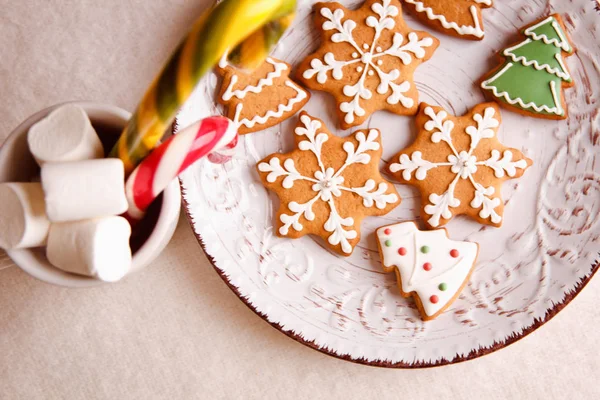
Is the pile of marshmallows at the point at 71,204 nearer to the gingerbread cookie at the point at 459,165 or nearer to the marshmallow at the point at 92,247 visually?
the marshmallow at the point at 92,247

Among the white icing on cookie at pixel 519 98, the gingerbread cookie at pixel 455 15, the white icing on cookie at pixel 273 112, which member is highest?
the gingerbread cookie at pixel 455 15

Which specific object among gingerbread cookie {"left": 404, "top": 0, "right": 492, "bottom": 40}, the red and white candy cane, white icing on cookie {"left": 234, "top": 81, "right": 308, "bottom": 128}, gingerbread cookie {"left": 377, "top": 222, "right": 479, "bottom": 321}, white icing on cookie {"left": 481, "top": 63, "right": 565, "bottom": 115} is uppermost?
gingerbread cookie {"left": 404, "top": 0, "right": 492, "bottom": 40}

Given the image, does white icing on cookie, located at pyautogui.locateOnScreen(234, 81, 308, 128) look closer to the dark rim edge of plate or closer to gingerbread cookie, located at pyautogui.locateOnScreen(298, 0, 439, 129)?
gingerbread cookie, located at pyautogui.locateOnScreen(298, 0, 439, 129)

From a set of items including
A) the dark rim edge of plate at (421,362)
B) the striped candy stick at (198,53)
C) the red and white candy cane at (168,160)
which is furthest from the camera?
the dark rim edge of plate at (421,362)

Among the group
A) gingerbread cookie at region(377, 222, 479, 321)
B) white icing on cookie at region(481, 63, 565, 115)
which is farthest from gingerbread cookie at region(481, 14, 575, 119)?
gingerbread cookie at region(377, 222, 479, 321)

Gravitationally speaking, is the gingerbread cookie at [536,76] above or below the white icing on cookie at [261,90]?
above

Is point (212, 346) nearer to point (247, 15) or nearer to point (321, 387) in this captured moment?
point (321, 387)

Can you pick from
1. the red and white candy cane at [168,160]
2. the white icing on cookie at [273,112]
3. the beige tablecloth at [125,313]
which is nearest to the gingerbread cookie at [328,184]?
the white icing on cookie at [273,112]

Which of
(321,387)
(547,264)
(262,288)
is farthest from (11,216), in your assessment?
(547,264)
